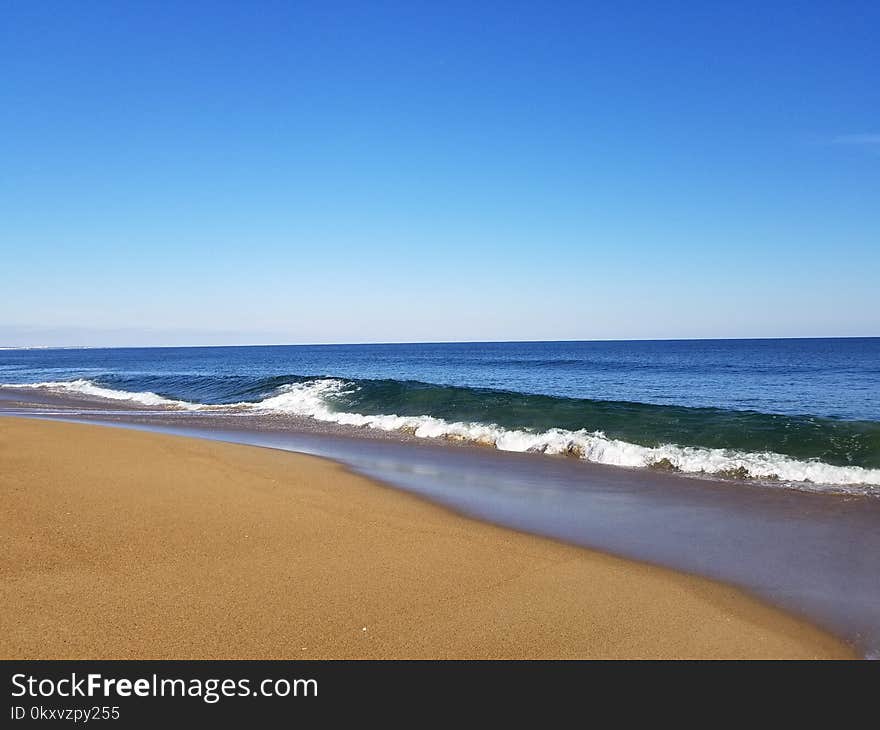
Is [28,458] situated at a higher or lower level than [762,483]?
higher

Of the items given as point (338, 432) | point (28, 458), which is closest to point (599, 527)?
point (28, 458)

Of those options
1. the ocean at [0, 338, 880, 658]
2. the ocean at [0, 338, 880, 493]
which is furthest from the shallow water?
the ocean at [0, 338, 880, 493]

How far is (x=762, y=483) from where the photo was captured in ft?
34.5

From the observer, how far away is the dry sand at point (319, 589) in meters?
4.03

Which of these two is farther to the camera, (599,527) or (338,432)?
(338,432)

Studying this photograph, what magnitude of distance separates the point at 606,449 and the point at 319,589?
9.29 m

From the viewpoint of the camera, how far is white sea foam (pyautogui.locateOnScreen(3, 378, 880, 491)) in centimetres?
1086

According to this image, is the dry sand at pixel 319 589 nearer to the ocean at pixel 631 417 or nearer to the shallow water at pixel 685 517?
the shallow water at pixel 685 517
